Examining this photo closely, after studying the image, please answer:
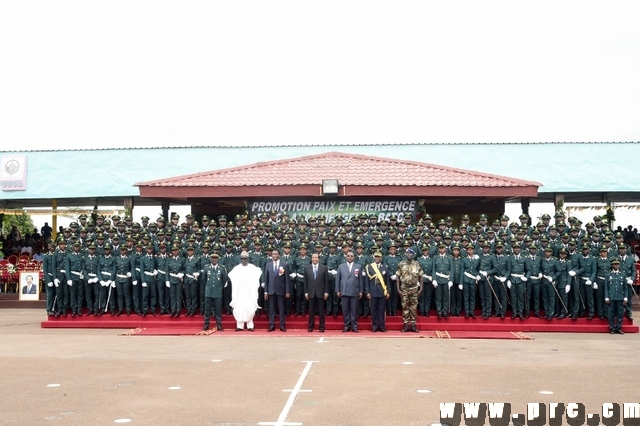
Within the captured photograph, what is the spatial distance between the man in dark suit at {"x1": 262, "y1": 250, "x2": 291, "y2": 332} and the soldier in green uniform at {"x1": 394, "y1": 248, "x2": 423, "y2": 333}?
2.30 m

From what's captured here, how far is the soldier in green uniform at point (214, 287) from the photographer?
14.1 meters

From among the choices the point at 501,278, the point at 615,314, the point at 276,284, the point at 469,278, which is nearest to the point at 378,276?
the point at 469,278

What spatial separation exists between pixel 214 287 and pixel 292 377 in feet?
19.2

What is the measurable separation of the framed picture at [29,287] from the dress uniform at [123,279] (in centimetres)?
710

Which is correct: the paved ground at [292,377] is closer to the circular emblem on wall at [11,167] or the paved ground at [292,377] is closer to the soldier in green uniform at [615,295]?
the soldier in green uniform at [615,295]

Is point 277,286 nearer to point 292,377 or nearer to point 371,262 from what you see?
point 371,262

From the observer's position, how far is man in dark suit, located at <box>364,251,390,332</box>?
13.8 meters

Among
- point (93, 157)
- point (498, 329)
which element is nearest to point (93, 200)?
point (93, 157)

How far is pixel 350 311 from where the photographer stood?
→ 14.1m

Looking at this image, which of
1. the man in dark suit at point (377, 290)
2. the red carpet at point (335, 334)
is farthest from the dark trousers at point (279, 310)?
the man in dark suit at point (377, 290)

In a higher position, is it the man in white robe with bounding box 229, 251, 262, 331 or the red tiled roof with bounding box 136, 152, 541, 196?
the red tiled roof with bounding box 136, 152, 541, 196

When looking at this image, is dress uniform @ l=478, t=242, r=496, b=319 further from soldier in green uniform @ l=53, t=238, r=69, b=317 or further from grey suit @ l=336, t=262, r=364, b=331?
soldier in green uniform @ l=53, t=238, r=69, b=317

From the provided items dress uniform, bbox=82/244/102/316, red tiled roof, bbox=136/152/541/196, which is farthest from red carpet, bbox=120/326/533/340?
red tiled roof, bbox=136/152/541/196

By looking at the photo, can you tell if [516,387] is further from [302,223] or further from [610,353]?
[302,223]
